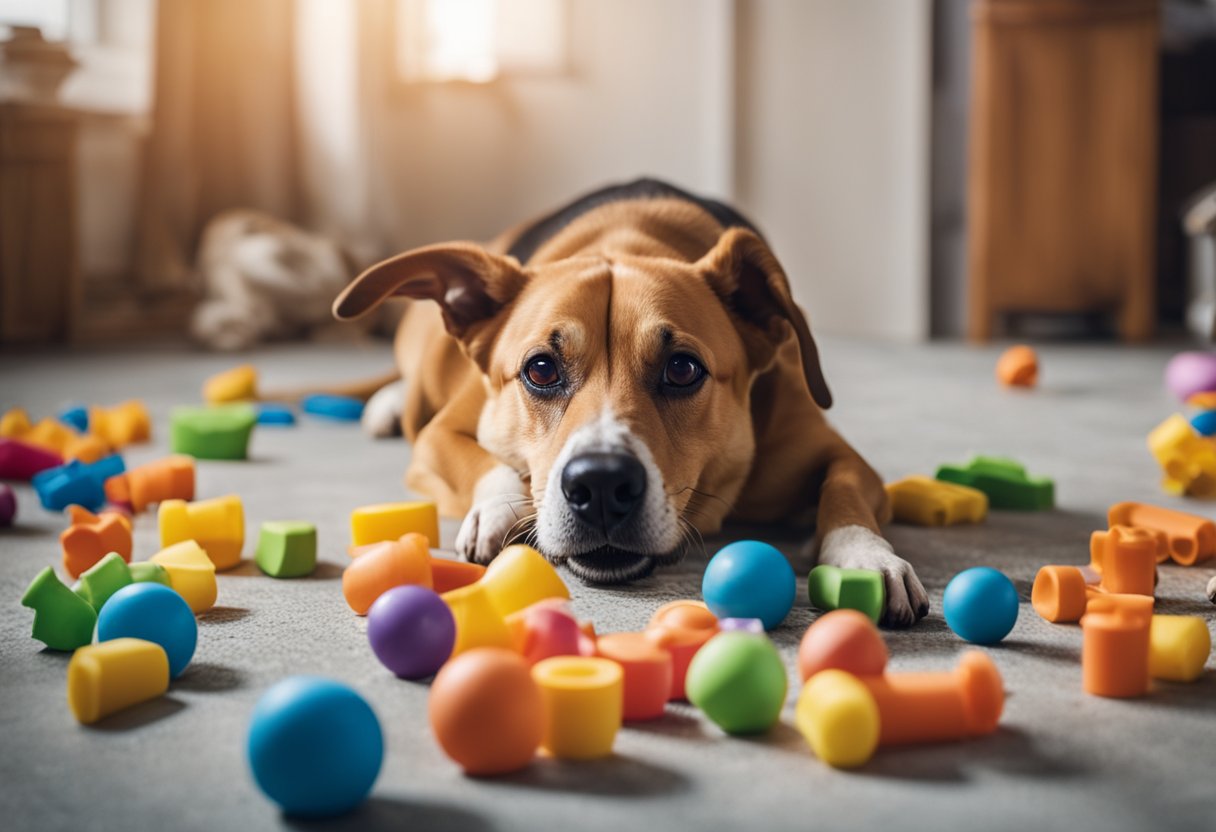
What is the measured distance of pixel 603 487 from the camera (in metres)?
2.01

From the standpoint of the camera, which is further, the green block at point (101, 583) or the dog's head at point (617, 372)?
the dog's head at point (617, 372)

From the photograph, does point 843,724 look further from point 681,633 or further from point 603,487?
point 603,487

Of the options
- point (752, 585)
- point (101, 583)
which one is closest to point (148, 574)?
point (101, 583)

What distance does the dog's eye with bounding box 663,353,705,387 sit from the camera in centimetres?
226

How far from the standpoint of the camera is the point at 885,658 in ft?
5.00

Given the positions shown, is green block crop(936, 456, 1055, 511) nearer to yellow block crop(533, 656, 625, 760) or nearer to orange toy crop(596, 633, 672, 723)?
orange toy crop(596, 633, 672, 723)

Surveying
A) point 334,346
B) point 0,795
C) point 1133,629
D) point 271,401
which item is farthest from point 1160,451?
point 334,346

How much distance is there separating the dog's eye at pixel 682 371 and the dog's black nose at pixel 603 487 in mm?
280

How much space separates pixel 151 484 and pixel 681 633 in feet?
5.38

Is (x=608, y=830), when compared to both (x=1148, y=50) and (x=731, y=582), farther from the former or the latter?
(x=1148, y=50)

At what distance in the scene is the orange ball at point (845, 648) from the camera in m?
1.51

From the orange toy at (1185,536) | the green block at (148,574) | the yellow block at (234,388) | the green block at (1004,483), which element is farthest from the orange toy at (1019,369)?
the green block at (148,574)

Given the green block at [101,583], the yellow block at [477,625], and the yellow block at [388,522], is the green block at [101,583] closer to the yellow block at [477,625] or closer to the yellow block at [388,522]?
the yellow block at [388,522]

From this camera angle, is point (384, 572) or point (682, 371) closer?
point (384, 572)
